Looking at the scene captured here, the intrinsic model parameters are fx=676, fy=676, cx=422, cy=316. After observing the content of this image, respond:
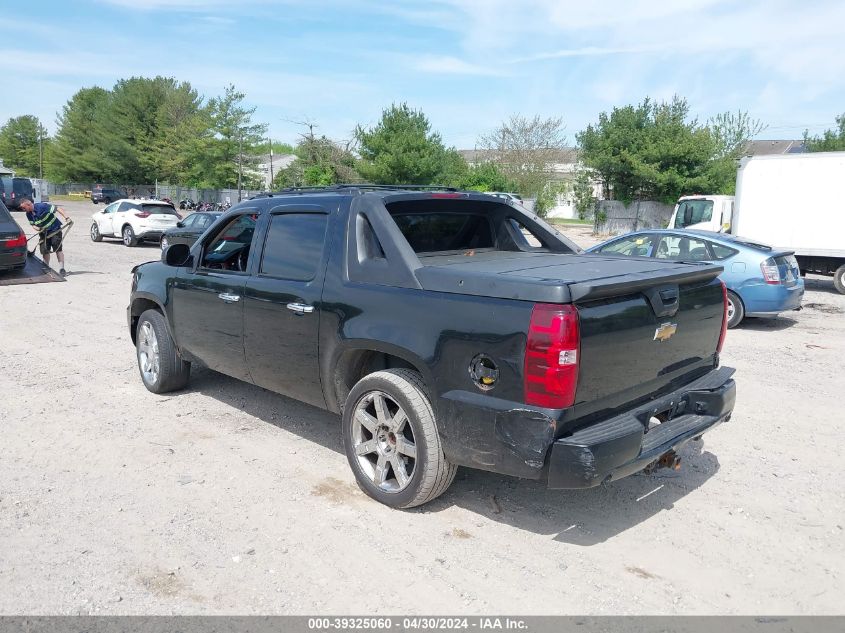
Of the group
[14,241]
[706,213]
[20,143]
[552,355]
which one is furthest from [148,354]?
[20,143]

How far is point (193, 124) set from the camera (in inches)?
2133

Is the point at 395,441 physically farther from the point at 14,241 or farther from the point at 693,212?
the point at 693,212

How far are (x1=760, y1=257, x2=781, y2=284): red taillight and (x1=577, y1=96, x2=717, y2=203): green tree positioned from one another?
2477cm

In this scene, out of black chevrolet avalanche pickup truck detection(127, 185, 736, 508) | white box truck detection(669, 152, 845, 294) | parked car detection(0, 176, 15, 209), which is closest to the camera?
black chevrolet avalanche pickup truck detection(127, 185, 736, 508)

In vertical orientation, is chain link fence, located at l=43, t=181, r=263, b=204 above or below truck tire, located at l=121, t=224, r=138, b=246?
above

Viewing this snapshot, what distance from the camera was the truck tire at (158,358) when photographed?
6176mm

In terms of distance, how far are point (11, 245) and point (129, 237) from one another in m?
9.98

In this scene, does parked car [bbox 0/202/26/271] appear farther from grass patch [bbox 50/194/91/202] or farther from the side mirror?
grass patch [bbox 50/194/91/202]

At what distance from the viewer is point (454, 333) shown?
3564mm

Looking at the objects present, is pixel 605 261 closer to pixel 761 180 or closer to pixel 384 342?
pixel 384 342

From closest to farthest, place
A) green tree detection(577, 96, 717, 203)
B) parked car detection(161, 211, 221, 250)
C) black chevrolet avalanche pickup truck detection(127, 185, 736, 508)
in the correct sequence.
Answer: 1. black chevrolet avalanche pickup truck detection(127, 185, 736, 508)
2. parked car detection(161, 211, 221, 250)
3. green tree detection(577, 96, 717, 203)

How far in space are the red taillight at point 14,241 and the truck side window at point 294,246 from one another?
10.5m

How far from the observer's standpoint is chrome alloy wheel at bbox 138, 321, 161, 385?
6.33m

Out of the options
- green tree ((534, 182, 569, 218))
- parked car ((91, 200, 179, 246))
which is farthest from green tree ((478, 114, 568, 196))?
parked car ((91, 200, 179, 246))
